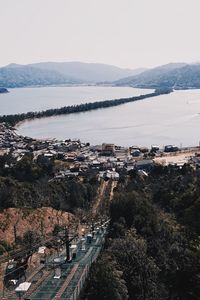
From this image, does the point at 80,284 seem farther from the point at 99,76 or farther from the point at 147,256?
the point at 99,76

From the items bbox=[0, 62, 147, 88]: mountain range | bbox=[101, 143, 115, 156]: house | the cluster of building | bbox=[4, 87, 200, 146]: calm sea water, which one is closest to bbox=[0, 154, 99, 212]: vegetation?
the cluster of building

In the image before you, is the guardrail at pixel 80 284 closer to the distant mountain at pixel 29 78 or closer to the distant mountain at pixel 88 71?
the distant mountain at pixel 29 78

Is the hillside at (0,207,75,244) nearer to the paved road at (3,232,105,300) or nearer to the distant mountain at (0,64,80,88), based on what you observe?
the paved road at (3,232,105,300)

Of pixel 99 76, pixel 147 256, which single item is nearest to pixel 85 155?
pixel 147 256

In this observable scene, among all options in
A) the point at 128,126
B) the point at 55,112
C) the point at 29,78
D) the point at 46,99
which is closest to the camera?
the point at 128,126

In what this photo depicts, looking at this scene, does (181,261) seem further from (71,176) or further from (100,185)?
(71,176)
